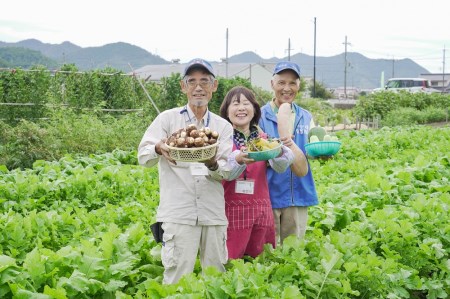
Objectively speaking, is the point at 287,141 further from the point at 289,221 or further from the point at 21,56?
the point at 21,56

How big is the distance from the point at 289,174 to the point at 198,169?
1136 mm

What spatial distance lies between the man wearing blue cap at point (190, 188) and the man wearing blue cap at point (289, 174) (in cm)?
70

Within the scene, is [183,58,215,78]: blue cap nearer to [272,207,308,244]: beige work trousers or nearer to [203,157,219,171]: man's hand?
[203,157,219,171]: man's hand

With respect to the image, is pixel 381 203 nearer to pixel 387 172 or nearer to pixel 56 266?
pixel 387 172

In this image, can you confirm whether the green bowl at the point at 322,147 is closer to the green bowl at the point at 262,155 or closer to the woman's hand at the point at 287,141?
the woman's hand at the point at 287,141

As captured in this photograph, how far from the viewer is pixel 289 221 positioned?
5180 mm

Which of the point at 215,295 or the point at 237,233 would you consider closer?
the point at 215,295

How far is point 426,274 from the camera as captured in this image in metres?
5.95

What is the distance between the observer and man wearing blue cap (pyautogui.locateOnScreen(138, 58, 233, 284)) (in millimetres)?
4176

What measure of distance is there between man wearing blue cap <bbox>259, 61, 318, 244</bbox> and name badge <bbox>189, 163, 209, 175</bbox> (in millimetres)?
894

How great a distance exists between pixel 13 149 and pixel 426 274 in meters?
9.23

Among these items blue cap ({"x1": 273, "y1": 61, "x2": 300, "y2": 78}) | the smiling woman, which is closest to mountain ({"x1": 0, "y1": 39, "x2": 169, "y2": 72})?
blue cap ({"x1": 273, "y1": 61, "x2": 300, "y2": 78})

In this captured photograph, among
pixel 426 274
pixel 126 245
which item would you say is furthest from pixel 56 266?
pixel 426 274

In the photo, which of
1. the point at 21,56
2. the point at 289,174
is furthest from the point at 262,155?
the point at 21,56
